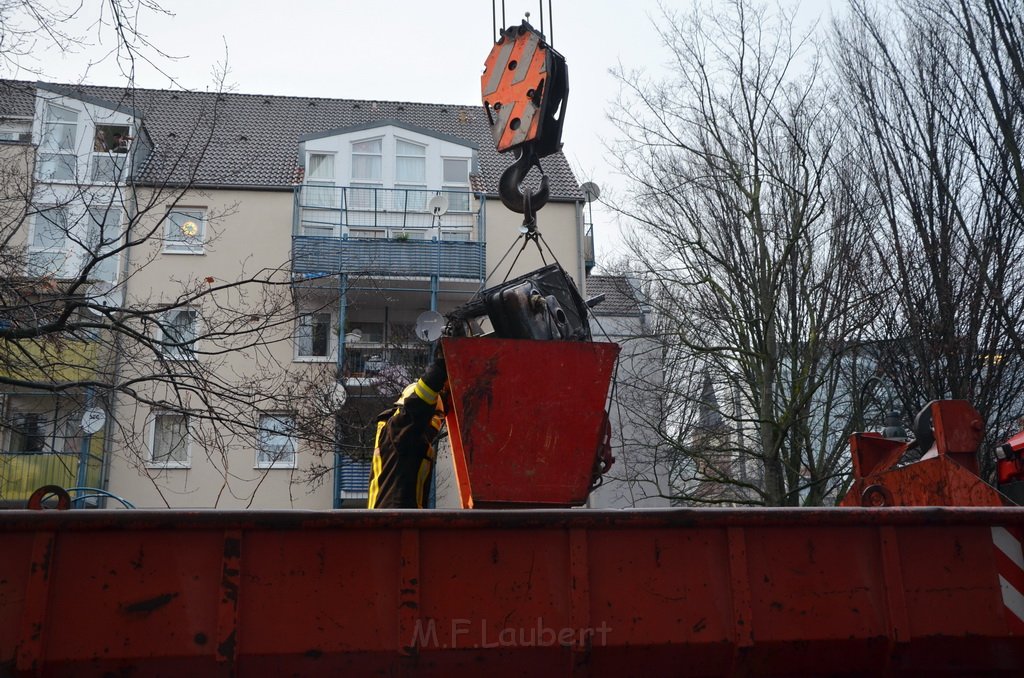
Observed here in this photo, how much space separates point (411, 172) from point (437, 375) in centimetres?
2064

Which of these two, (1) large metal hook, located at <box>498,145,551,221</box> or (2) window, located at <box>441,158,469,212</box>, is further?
(2) window, located at <box>441,158,469,212</box>

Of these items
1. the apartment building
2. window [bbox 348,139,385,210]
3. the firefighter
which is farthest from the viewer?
window [bbox 348,139,385,210]

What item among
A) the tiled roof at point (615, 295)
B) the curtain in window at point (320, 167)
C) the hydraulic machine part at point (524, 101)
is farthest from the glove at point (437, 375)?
the curtain in window at point (320, 167)

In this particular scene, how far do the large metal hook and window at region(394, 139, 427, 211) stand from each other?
18.5 metres

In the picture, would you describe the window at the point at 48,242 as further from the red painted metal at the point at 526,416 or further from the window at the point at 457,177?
the window at the point at 457,177

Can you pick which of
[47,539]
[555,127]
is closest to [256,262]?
[555,127]

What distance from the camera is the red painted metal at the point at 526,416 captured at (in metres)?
4.86

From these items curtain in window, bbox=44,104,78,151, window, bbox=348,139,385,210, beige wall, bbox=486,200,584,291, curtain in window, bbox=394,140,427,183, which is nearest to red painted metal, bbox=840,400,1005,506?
curtain in window, bbox=44,104,78,151

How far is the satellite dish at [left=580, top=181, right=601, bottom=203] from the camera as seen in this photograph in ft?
77.8

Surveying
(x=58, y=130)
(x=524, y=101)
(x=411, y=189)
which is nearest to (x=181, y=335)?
(x=524, y=101)

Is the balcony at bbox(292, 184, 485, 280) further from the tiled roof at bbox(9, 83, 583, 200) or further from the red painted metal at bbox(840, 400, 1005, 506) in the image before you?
the red painted metal at bbox(840, 400, 1005, 506)

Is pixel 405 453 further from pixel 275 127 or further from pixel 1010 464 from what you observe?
pixel 275 127

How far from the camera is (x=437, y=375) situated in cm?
525

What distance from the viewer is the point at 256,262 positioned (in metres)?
24.0
